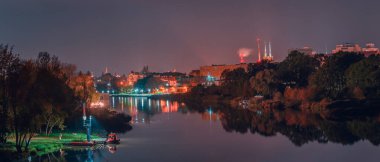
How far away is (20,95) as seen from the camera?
29219mm

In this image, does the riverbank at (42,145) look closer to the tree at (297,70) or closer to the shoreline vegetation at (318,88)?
the shoreline vegetation at (318,88)

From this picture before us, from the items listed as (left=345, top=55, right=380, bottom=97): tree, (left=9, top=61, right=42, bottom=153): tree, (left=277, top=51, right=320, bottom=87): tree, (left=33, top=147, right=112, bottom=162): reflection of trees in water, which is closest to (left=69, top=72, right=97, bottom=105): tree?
(left=9, top=61, right=42, bottom=153): tree

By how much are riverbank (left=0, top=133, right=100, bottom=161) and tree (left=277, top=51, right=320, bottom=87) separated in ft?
148

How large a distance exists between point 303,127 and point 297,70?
35.1 m

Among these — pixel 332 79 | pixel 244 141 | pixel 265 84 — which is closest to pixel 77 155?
pixel 244 141

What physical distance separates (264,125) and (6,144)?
23838mm

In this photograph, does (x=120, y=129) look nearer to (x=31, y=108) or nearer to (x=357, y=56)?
(x=31, y=108)

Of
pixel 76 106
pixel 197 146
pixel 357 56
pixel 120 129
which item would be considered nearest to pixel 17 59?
pixel 197 146

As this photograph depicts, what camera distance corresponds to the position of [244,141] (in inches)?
1495

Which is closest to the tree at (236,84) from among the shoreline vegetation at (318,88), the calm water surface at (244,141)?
the shoreline vegetation at (318,88)

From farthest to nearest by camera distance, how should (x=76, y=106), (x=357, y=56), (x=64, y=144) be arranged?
(x=357, y=56) < (x=76, y=106) < (x=64, y=144)

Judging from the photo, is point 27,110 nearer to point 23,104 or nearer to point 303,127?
point 23,104

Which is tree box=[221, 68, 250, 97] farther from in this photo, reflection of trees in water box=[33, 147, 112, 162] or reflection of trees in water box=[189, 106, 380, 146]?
reflection of trees in water box=[33, 147, 112, 162]

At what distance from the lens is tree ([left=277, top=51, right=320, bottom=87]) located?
77312mm
